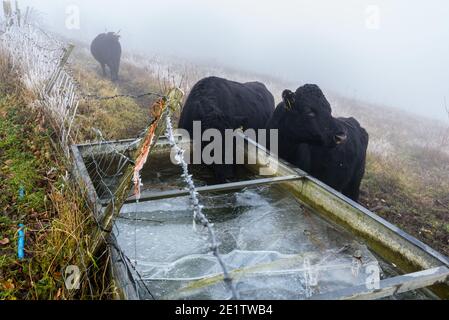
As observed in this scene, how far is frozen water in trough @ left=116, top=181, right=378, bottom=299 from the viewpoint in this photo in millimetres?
3119

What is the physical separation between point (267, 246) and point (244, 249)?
247 mm

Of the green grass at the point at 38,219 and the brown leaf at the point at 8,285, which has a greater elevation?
the green grass at the point at 38,219

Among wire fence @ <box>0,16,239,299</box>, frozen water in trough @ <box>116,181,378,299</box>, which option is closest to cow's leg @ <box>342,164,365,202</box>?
frozen water in trough @ <box>116,181,378,299</box>

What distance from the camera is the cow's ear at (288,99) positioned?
5004mm

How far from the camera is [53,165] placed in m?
5.01

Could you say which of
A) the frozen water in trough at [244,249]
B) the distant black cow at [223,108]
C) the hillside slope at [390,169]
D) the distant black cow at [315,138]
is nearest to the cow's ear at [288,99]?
the distant black cow at [315,138]

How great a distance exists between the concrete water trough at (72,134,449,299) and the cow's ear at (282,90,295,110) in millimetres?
742

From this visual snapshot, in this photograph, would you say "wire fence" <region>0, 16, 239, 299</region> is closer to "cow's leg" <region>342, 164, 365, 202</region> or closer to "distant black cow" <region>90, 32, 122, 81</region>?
"distant black cow" <region>90, 32, 122, 81</region>

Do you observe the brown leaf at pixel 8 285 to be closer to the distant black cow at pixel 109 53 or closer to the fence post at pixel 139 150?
the fence post at pixel 139 150

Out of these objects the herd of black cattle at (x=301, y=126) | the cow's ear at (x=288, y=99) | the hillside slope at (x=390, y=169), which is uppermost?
the cow's ear at (x=288, y=99)

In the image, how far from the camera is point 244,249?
12.4ft
